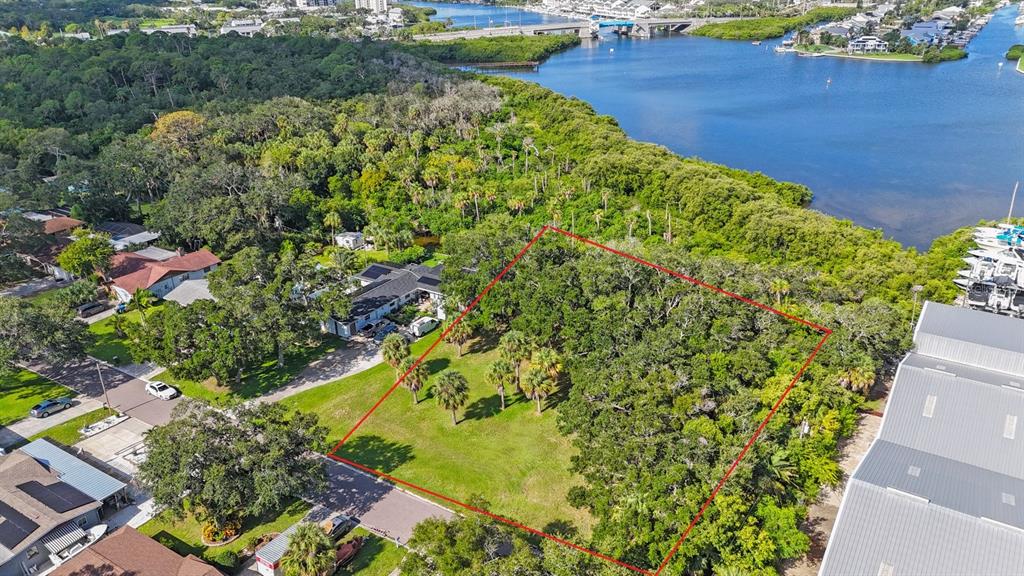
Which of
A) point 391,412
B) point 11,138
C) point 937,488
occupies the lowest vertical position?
point 391,412

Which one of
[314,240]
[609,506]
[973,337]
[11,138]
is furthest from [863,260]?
[11,138]

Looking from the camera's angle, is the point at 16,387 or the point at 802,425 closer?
the point at 802,425

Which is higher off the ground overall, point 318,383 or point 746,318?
point 746,318

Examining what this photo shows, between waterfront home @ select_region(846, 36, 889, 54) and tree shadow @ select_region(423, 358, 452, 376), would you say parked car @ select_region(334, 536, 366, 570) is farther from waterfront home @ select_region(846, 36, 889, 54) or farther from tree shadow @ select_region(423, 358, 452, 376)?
waterfront home @ select_region(846, 36, 889, 54)

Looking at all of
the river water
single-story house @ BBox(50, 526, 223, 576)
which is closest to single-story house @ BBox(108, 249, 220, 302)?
single-story house @ BBox(50, 526, 223, 576)

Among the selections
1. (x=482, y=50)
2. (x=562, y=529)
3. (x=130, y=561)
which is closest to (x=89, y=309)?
(x=130, y=561)

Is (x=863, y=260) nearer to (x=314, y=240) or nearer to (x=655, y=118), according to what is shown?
(x=314, y=240)
